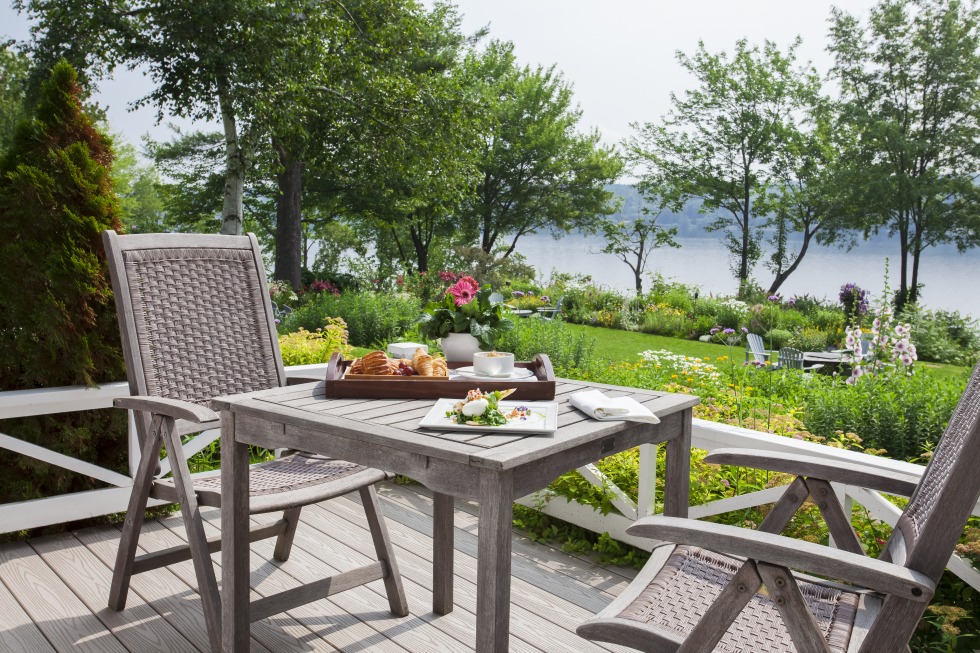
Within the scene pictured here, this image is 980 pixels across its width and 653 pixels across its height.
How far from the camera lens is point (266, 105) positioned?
8.03 metres

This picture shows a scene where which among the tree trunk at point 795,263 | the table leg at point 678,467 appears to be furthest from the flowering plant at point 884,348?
the tree trunk at point 795,263

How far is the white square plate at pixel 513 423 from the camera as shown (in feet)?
5.48

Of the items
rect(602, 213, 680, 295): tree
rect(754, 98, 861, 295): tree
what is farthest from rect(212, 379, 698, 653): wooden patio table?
rect(602, 213, 680, 295): tree

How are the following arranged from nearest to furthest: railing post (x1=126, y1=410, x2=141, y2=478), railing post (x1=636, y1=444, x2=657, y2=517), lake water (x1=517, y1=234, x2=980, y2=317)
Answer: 1. railing post (x1=636, y1=444, x2=657, y2=517)
2. railing post (x1=126, y1=410, x2=141, y2=478)
3. lake water (x1=517, y1=234, x2=980, y2=317)

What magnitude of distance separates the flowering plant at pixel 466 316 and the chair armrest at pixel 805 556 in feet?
3.50

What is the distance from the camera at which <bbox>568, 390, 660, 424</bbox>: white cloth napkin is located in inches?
70.7

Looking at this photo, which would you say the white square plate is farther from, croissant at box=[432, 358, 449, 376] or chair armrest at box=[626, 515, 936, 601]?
chair armrest at box=[626, 515, 936, 601]

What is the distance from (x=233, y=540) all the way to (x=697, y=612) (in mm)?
1194

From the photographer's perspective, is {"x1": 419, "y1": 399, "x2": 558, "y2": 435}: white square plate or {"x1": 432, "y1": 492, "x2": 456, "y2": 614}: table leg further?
{"x1": 432, "y1": 492, "x2": 456, "y2": 614}: table leg

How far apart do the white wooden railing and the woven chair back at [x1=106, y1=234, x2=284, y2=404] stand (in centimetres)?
63

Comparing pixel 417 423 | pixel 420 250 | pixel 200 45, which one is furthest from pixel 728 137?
pixel 417 423

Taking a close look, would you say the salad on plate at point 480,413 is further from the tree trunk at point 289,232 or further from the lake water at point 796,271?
the lake water at point 796,271

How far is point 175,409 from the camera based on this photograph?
2.14 metres

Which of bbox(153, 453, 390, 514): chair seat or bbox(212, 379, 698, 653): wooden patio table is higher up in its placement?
bbox(212, 379, 698, 653): wooden patio table
